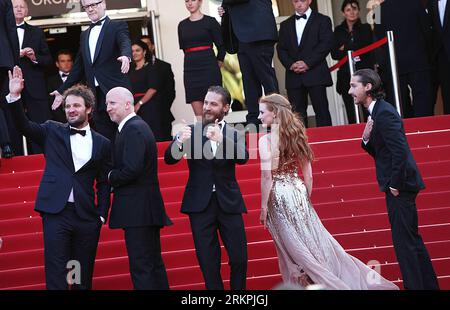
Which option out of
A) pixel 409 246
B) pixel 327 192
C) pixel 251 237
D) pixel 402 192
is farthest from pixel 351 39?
pixel 409 246

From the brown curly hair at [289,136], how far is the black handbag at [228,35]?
10.1 feet

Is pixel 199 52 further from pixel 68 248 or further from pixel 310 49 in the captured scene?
pixel 68 248

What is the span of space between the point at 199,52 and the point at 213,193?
4.34 metres

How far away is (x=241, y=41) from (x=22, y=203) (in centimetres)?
289

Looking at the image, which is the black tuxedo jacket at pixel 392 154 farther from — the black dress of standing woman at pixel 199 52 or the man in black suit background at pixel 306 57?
the black dress of standing woman at pixel 199 52

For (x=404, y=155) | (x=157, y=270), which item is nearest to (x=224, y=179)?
(x=157, y=270)

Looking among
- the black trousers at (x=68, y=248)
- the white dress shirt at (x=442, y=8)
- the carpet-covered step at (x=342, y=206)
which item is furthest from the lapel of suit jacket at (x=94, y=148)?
the white dress shirt at (x=442, y=8)

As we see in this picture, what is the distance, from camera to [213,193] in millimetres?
8352

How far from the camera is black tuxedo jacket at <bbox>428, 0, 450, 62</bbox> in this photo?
12.0 meters

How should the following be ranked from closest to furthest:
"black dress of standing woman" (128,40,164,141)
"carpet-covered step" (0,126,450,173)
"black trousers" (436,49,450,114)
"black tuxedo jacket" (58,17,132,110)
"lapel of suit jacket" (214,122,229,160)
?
"lapel of suit jacket" (214,122,229,160)
"black tuxedo jacket" (58,17,132,110)
"carpet-covered step" (0,126,450,173)
"black trousers" (436,49,450,114)
"black dress of standing woman" (128,40,164,141)

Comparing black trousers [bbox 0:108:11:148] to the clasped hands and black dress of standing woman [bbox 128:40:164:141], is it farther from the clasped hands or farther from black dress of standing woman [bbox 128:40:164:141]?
the clasped hands

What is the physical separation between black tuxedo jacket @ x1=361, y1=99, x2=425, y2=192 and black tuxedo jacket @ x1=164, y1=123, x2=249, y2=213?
1107 mm

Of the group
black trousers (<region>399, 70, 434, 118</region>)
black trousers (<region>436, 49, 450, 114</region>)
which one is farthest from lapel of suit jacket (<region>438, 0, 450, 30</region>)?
black trousers (<region>399, 70, 434, 118</region>)
